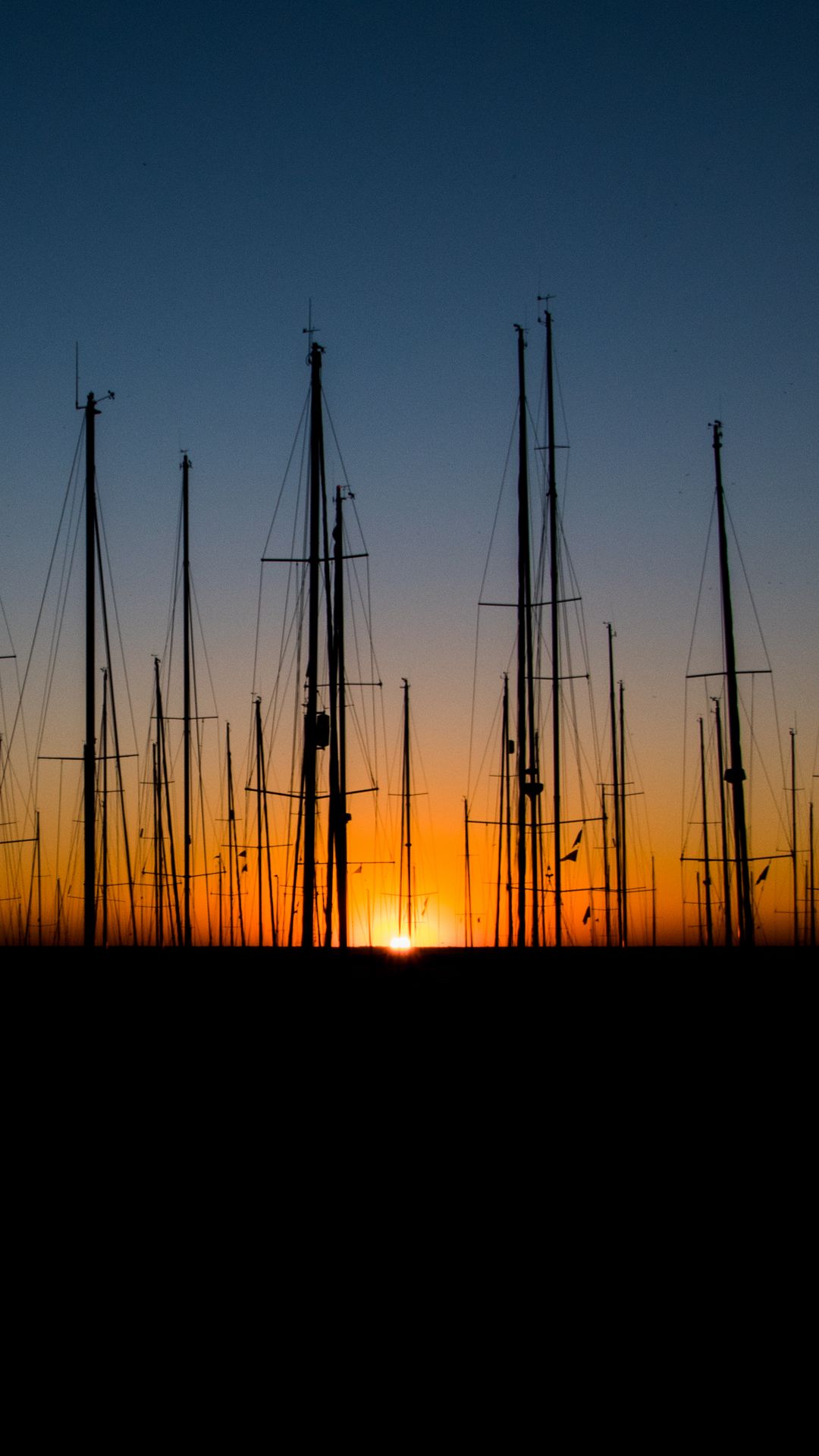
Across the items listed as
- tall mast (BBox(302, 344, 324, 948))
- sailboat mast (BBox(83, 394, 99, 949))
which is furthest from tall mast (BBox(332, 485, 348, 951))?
sailboat mast (BBox(83, 394, 99, 949))

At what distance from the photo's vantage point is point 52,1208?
13.2 meters

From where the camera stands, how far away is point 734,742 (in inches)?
1217

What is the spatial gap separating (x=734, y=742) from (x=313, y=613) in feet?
33.3

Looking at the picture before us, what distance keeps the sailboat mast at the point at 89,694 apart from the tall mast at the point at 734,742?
45.3ft

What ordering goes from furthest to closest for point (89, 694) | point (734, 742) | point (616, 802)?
point (616, 802)
point (734, 742)
point (89, 694)

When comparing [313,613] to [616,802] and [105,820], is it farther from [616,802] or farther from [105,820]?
[616,802]

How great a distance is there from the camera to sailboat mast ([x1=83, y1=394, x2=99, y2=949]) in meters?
24.3

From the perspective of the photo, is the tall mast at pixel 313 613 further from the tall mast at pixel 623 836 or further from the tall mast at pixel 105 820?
the tall mast at pixel 623 836

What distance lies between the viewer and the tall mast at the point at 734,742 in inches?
1197

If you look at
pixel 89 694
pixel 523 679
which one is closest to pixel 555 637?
pixel 523 679

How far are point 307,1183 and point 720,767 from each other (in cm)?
4095

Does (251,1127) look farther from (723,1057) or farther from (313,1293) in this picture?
(723,1057)

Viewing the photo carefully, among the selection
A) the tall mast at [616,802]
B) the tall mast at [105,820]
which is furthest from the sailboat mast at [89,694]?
the tall mast at [616,802]

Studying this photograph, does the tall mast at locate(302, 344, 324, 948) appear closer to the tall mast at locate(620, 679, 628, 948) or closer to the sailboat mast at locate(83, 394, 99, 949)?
the sailboat mast at locate(83, 394, 99, 949)
